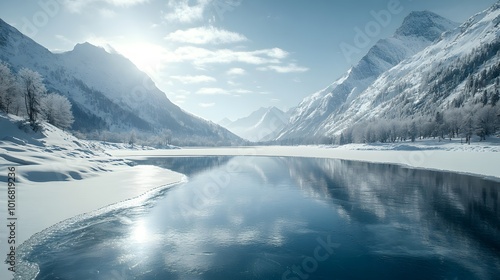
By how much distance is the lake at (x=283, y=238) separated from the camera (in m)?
15.2

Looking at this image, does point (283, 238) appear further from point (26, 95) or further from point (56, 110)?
point (56, 110)

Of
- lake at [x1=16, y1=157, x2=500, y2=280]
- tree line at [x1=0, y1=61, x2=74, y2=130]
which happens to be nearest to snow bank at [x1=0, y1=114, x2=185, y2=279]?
lake at [x1=16, y1=157, x2=500, y2=280]

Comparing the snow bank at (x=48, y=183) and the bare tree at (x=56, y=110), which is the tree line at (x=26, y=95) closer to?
the bare tree at (x=56, y=110)

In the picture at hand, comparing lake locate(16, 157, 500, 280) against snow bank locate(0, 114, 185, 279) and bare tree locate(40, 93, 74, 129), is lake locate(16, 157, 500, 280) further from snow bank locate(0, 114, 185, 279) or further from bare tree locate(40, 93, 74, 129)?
bare tree locate(40, 93, 74, 129)

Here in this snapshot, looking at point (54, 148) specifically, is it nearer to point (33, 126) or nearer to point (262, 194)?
point (33, 126)

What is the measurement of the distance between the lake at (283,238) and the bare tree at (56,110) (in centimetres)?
7552

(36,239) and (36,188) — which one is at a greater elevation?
(36,188)

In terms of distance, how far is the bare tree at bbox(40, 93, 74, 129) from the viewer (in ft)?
282

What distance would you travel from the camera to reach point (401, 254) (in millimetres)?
17375

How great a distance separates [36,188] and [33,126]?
32010 millimetres

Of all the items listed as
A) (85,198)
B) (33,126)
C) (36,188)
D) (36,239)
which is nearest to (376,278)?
(36,239)

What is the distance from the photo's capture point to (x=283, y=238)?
808 inches

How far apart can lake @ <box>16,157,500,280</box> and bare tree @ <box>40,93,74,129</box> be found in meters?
75.5

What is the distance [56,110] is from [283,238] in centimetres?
9979
